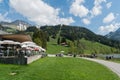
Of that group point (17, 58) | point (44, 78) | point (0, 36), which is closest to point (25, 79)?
point (44, 78)

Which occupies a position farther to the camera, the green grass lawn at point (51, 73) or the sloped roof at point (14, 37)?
the sloped roof at point (14, 37)

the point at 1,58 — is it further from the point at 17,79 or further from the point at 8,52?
the point at 17,79

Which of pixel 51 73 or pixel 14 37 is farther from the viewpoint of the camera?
pixel 14 37

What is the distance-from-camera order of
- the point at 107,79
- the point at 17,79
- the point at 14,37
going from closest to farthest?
1. the point at 17,79
2. the point at 107,79
3. the point at 14,37

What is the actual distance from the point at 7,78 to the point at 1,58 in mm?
16710

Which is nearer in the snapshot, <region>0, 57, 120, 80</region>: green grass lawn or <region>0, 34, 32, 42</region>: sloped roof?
<region>0, 57, 120, 80</region>: green grass lawn

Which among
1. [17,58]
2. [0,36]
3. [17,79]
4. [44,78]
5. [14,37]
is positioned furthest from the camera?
[14,37]

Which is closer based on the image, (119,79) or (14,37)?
(119,79)

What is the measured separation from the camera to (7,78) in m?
18.6

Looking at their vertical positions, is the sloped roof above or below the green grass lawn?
above

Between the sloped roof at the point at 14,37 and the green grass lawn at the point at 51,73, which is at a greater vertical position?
the sloped roof at the point at 14,37

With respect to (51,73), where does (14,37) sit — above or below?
above

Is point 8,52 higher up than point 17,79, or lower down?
higher up

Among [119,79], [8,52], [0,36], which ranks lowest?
[119,79]
